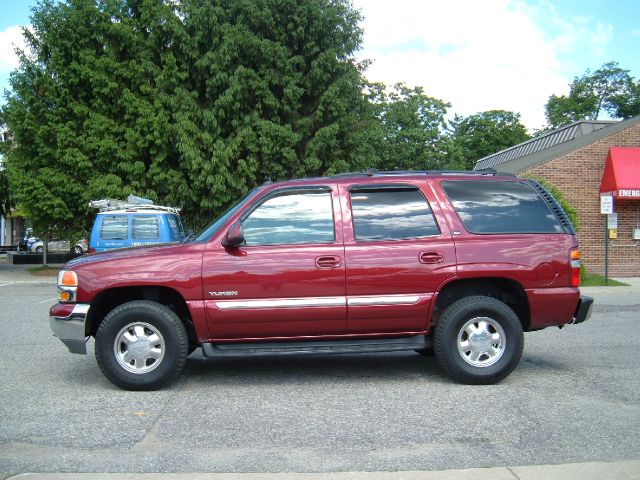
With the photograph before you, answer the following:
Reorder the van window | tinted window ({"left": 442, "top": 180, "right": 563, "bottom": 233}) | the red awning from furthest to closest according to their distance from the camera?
the red awning < the van window < tinted window ({"left": 442, "top": 180, "right": 563, "bottom": 233})

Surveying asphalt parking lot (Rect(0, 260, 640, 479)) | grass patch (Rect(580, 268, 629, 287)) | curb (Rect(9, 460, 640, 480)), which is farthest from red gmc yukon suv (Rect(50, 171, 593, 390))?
grass patch (Rect(580, 268, 629, 287))

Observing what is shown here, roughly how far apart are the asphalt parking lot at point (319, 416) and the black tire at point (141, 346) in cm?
17

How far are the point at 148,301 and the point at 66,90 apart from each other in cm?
2008

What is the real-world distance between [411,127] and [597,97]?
30.5 m

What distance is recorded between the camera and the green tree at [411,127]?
123 ft

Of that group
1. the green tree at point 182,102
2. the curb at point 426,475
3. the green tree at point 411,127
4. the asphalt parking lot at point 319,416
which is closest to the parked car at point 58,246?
the green tree at point 182,102

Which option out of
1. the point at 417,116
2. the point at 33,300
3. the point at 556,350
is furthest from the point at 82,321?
the point at 417,116

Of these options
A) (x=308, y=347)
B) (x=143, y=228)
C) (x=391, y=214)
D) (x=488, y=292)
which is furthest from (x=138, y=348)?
(x=143, y=228)

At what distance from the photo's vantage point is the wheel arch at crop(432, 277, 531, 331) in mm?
6168

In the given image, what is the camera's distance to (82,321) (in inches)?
229

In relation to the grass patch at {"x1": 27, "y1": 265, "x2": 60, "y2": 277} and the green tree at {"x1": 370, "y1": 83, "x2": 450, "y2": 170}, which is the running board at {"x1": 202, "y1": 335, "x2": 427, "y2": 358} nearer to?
the grass patch at {"x1": 27, "y1": 265, "x2": 60, "y2": 277}

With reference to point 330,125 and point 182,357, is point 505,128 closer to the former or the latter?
point 330,125

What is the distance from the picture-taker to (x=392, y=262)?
19.3 ft

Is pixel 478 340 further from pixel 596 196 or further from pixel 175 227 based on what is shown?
pixel 596 196
